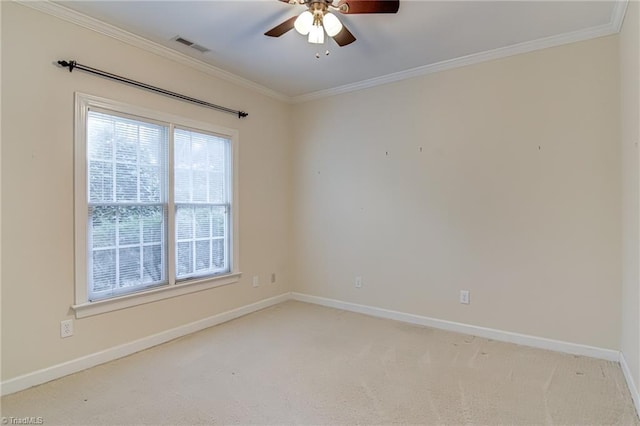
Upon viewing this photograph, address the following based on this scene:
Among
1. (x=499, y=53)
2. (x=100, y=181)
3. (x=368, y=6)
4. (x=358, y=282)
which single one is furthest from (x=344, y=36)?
(x=358, y=282)

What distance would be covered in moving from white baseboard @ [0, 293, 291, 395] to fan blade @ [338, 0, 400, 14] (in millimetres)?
3084

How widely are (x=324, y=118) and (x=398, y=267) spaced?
209 centimetres

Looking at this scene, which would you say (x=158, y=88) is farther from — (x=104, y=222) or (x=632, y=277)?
(x=632, y=277)

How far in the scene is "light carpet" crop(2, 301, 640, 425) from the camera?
2074mm

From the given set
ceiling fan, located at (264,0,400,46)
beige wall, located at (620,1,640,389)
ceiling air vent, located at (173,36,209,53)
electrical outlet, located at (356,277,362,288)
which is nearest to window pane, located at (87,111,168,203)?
ceiling air vent, located at (173,36,209,53)

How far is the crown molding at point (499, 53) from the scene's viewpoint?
8.86ft

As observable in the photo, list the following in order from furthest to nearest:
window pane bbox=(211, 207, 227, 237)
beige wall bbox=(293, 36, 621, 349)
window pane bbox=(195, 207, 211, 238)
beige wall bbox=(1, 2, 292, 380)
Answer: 1. window pane bbox=(211, 207, 227, 237)
2. window pane bbox=(195, 207, 211, 238)
3. beige wall bbox=(293, 36, 621, 349)
4. beige wall bbox=(1, 2, 292, 380)

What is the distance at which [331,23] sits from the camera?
2188mm

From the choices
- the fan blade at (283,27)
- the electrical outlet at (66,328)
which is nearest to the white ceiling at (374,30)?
the fan blade at (283,27)

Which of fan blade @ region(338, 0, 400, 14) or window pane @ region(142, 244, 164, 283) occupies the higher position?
fan blade @ region(338, 0, 400, 14)

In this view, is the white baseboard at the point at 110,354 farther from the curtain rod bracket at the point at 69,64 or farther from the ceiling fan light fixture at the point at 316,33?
the ceiling fan light fixture at the point at 316,33

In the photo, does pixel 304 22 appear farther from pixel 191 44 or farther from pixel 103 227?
pixel 103 227

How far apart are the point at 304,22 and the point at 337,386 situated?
2.47 meters

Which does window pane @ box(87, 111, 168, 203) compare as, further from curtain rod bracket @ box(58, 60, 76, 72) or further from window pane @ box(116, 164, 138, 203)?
curtain rod bracket @ box(58, 60, 76, 72)
